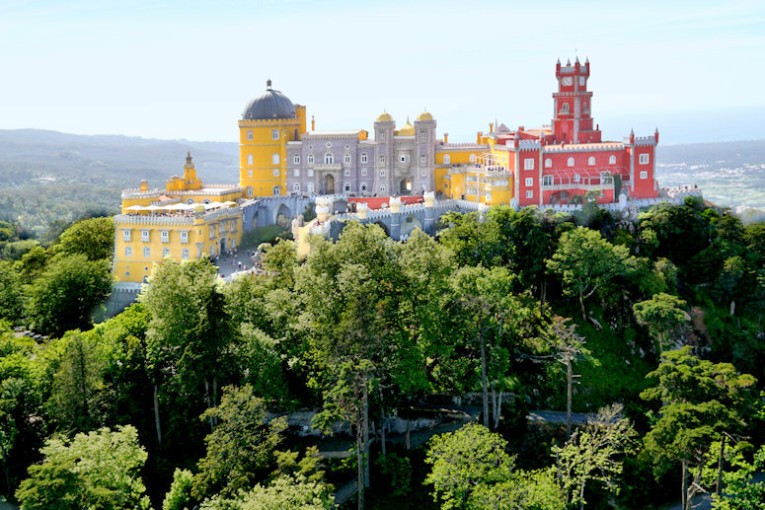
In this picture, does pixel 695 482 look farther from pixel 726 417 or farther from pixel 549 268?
pixel 549 268

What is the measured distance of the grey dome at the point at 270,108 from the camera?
2985 inches

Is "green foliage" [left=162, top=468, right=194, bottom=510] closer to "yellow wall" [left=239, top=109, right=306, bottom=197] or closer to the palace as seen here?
the palace

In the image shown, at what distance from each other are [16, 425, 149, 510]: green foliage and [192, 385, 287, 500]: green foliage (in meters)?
3.10

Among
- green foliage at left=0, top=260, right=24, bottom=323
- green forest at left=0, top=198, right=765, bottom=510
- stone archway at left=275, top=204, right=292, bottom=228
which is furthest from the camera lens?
stone archway at left=275, top=204, right=292, bottom=228

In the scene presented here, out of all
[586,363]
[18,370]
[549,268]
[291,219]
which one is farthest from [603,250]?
[18,370]

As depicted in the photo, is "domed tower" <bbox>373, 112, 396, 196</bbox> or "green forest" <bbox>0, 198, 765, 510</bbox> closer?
"green forest" <bbox>0, 198, 765, 510</bbox>

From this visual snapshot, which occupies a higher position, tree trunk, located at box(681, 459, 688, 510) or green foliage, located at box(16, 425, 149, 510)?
green foliage, located at box(16, 425, 149, 510)

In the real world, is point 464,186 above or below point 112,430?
above

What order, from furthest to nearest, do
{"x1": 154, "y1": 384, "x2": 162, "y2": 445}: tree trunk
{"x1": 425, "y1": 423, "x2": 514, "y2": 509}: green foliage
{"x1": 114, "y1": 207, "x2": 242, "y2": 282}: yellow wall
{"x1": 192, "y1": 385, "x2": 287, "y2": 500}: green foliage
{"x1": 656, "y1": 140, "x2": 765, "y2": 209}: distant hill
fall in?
{"x1": 656, "y1": 140, "x2": 765, "y2": 209}: distant hill → {"x1": 114, "y1": 207, "x2": 242, "y2": 282}: yellow wall → {"x1": 154, "y1": 384, "x2": 162, "y2": 445}: tree trunk → {"x1": 425, "y1": 423, "x2": 514, "y2": 509}: green foliage → {"x1": 192, "y1": 385, "x2": 287, "y2": 500}: green foliage

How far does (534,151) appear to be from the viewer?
6694 centimetres

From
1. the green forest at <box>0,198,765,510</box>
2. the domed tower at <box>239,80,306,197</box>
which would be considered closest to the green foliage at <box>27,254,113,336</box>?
the green forest at <box>0,198,765,510</box>

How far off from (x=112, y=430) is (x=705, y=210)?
44370mm

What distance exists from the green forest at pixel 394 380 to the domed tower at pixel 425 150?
13.0m

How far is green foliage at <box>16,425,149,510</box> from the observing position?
37.0 metres
